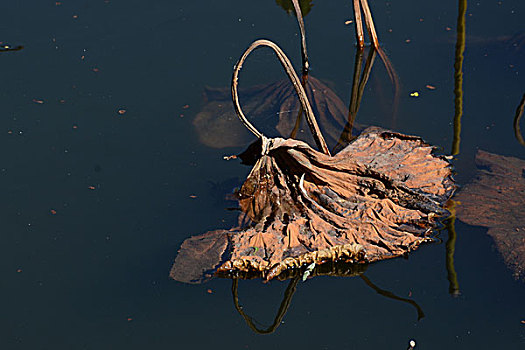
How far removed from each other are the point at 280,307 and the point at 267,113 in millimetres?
1444

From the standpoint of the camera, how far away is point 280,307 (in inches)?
123

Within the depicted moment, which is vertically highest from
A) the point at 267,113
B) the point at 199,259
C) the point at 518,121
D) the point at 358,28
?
the point at 358,28

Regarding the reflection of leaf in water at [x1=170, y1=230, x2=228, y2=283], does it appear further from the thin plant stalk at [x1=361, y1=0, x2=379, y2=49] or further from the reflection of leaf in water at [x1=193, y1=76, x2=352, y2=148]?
the thin plant stalk at [x1=361, y1=0, x2=379, y2=49]

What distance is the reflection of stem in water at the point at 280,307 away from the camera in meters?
3.05

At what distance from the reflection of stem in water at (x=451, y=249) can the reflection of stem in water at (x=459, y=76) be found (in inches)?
18.1

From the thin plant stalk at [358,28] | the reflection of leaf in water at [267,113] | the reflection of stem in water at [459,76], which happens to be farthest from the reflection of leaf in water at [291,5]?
the reflection of stem in water at [459,76]

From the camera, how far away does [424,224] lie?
339cm

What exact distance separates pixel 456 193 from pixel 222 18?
2.34 meters

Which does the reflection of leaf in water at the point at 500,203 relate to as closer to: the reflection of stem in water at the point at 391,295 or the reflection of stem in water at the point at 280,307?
the reflection of stem in water at the point at 391,295

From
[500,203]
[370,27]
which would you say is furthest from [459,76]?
[500,203]

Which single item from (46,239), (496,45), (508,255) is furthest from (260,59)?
(508,255)

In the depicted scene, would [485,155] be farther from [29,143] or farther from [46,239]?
[29,143]

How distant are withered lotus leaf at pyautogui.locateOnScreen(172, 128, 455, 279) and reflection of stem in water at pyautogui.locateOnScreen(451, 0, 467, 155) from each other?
396mm

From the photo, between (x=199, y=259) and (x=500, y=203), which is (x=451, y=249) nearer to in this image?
(x=500, y=203)
